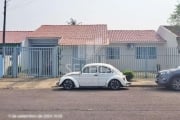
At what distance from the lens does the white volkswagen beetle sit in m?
21.2

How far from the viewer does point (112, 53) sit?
37.2 m

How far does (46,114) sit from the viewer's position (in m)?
12.3

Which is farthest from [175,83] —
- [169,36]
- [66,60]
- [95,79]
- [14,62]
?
[169,36]

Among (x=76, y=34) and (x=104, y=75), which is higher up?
(x=76, y=34)

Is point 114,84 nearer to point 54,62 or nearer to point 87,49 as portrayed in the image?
point 54,62

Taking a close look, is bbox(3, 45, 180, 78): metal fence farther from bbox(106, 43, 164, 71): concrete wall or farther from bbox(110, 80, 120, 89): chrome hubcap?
bbox(110, 80, 120, 89): chrome hubcap

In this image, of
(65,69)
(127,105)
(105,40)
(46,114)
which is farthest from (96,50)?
(46,114)

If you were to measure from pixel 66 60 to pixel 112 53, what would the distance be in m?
5.84

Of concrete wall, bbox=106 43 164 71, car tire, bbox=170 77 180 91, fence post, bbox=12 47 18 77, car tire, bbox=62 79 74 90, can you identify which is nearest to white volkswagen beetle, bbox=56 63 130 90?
car tire, bbox=62 79 74 90

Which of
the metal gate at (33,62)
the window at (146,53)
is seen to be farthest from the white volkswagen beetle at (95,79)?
the window at (146,53)

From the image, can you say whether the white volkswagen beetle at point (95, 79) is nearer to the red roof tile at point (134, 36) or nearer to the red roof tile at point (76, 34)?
the red roof tile at point (76, 34)

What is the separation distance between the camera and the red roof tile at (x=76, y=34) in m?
37.1

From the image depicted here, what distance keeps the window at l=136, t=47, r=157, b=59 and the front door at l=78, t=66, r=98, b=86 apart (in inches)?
579

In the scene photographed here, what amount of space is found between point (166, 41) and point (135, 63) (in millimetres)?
6619
